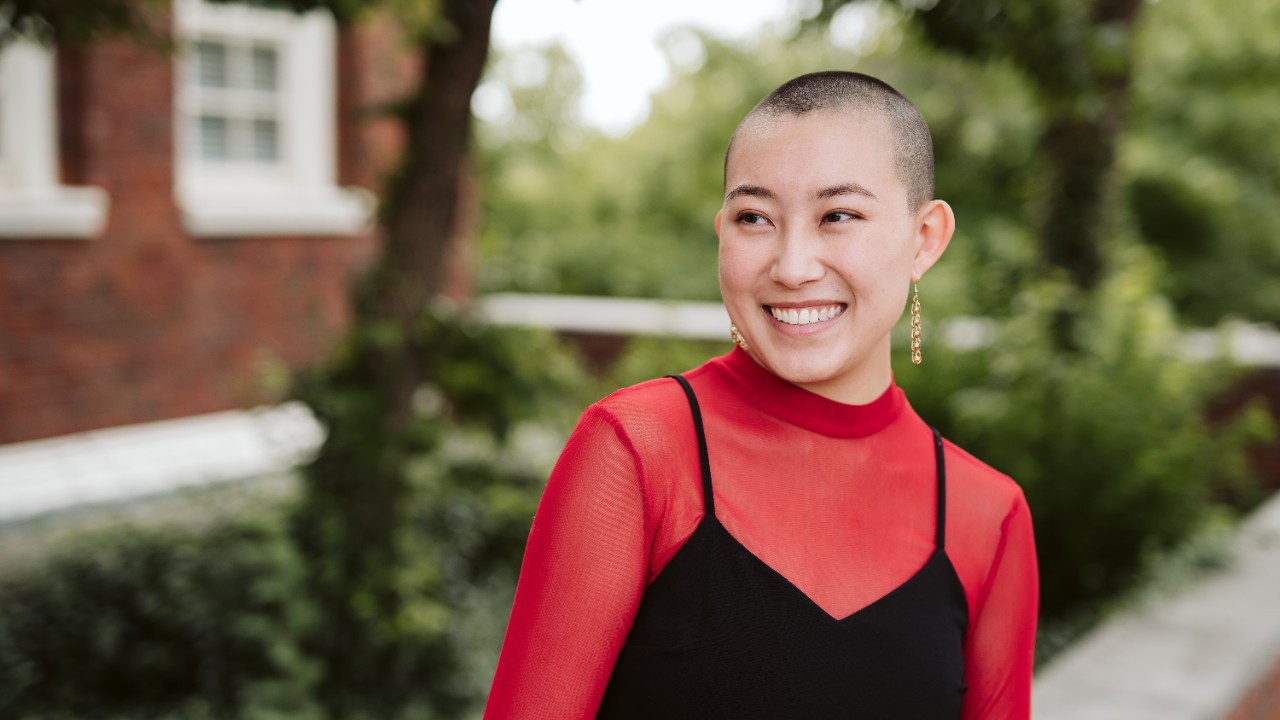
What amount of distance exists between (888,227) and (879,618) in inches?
18.2

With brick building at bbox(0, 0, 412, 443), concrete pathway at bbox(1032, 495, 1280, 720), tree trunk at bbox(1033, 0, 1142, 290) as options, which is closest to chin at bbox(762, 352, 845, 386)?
concrete pathway at bbox(1032, 495, 1280, 720)

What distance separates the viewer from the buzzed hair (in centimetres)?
135

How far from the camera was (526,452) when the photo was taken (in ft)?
22.8

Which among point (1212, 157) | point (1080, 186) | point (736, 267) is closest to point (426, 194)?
point (736, 267)

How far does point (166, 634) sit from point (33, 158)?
3983mm

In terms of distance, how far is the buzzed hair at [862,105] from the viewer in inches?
53.0

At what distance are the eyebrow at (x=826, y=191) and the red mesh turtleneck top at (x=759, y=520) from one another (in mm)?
217

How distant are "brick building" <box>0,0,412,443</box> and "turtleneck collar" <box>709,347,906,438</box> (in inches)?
210

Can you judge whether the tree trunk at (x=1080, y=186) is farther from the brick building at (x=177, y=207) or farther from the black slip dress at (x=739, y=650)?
the black slip dress at (x=739, y=650)

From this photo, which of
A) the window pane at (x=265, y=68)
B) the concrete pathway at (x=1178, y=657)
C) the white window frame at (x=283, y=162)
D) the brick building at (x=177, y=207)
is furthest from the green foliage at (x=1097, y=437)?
the window pane at (x=265, y=68)

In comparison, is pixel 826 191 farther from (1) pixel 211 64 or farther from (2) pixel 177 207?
(1) pixel 211 64

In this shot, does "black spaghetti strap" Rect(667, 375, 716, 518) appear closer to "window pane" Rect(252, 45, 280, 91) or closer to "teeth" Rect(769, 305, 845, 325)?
"teeth" Rect(769, 305, 845, 325)

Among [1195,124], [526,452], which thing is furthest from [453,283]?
→ [1195,124]

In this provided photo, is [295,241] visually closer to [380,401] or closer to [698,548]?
[380,401]
